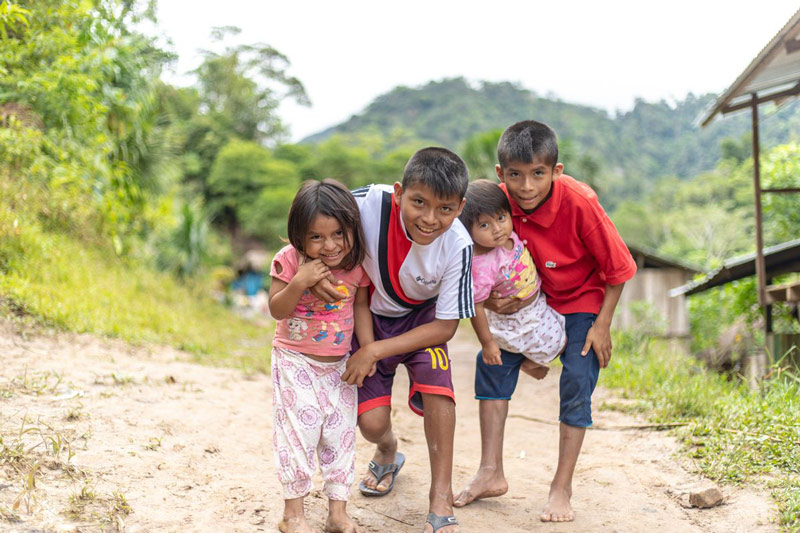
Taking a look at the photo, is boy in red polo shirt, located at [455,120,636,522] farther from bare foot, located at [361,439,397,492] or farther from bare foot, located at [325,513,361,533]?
bare foot, located at [325,513,361,533]

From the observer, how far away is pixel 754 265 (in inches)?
343

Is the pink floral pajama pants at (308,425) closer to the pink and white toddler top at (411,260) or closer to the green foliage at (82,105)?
the pink and white toddler top at (411,260)

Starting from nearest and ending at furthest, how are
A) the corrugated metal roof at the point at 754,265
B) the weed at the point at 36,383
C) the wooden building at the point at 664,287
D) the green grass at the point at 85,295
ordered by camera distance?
the weed at the point at 36,383 < the green grass at the point at 85,295 < the corrugated metal roof at the point at 754,265 < the wooden building at the point at 664,287

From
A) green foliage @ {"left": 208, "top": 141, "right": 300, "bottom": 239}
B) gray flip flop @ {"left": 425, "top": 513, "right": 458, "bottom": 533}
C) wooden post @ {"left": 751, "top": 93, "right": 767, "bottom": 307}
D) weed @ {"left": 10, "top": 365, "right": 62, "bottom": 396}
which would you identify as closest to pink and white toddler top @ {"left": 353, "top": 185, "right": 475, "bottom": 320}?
gray flip flop @ {"left": 425, "top": 513, "right": 458, "bottom": 533}

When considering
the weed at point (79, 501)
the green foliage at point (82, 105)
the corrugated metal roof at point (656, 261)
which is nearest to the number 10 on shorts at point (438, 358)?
the weed at point (79, 501)

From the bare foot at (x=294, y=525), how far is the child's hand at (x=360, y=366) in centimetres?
56

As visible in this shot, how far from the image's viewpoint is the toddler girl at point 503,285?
291 centimetres

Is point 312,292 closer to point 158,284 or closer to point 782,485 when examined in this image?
point 782,485

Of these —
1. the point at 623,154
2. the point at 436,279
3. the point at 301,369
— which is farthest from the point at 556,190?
the point at 623,154

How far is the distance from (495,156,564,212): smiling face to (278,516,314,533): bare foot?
1616 millimetres

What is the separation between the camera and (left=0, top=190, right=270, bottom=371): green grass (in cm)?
511

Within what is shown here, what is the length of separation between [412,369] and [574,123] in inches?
2168

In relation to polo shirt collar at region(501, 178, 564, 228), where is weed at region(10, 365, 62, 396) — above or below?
below

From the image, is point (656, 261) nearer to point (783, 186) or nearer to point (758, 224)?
point (783, 186)
